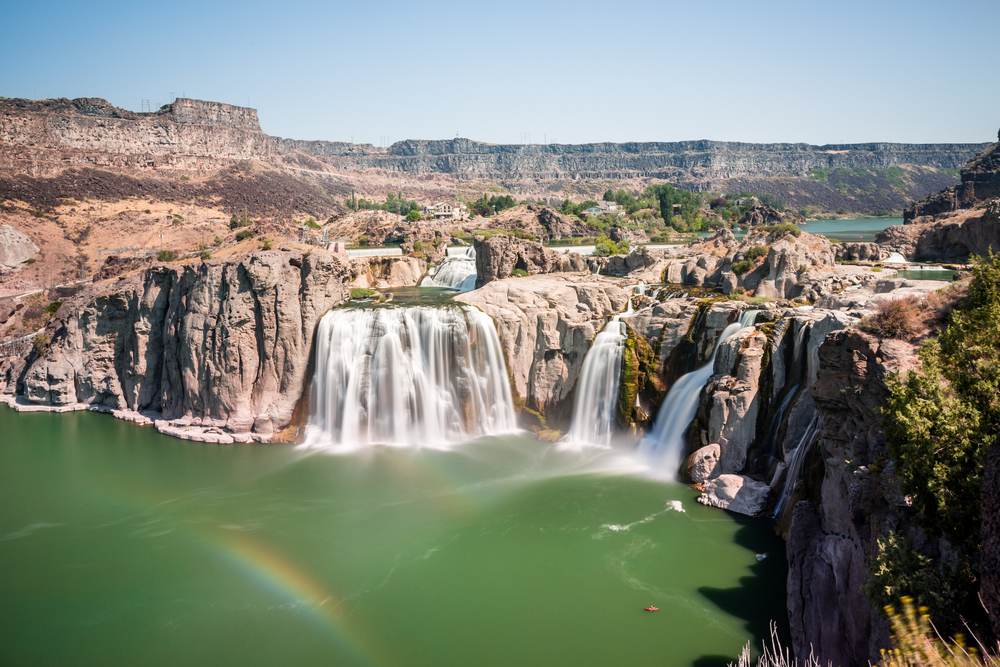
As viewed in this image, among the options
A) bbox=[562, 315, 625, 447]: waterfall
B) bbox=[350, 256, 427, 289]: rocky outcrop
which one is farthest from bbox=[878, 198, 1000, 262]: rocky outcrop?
bbox=[350, 256, 427, 289]: rocky outcrop

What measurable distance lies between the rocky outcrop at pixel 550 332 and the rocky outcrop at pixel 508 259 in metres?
11.5

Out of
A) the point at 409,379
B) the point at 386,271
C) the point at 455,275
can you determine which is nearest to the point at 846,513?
the point at 409,379

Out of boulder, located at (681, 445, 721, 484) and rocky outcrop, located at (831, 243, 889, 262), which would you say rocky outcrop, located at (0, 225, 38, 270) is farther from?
rocky outcrop, located at (831, 243, 889, 262)

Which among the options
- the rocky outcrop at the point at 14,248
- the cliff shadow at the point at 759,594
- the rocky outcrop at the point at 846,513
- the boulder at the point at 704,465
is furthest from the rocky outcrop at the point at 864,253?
the rocky outcrop at the point at 14,248

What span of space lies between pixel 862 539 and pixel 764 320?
11825mm

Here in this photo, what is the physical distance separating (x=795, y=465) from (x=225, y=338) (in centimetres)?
2391

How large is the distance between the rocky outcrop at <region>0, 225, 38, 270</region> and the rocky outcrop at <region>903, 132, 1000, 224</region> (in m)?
90.9

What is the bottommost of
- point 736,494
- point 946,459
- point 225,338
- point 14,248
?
point 736,494

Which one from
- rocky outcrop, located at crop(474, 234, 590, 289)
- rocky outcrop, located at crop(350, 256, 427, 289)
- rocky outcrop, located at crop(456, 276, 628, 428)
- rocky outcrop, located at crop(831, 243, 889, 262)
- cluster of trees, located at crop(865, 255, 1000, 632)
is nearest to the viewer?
cluster of trees, located at crop(865, 255, 1000, 632)

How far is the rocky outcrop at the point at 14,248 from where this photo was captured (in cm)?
5660

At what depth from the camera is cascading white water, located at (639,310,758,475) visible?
74.3 feet

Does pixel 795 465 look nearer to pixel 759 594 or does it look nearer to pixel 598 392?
pixel 759 594

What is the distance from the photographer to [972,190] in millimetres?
71000

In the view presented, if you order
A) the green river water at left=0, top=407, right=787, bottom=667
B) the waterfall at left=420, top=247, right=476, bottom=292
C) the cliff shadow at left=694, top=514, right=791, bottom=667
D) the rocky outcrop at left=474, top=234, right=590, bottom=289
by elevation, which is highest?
the rocky outcrop at left=474, top=234, right=590, bottom=289
